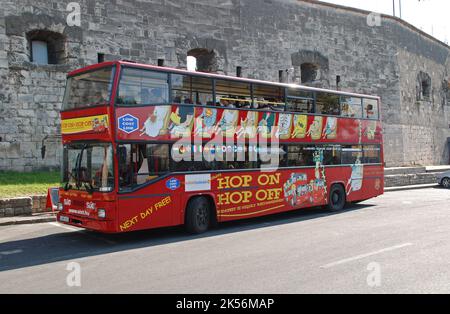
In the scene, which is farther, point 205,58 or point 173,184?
point 205,58

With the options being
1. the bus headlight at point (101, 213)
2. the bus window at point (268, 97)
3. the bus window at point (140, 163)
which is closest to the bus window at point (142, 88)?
the bus window at point (140, 163)

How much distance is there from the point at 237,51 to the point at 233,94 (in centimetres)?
1228

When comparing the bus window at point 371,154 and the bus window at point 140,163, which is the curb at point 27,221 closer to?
the bus window at point 140,163

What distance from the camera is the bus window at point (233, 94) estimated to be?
1143 centimetres

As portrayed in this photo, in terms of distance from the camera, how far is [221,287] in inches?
235

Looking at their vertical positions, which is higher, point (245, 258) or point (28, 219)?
point (28, 219)

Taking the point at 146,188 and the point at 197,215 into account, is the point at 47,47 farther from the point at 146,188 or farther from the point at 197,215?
the point at 197,215

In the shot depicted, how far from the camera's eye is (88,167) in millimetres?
9727

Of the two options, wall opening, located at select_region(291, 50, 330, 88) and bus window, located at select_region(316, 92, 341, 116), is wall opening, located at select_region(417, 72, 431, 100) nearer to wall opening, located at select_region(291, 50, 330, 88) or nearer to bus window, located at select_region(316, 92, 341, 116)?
wall opening, located at select_region(291, 50, 330, 88)

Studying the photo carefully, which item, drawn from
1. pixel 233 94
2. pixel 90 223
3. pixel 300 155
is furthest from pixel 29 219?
pixel 300 155

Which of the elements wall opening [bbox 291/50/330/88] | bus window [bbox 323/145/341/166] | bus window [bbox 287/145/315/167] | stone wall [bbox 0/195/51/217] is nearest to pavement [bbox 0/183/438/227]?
stone wall [bbox 0/195/51/217]

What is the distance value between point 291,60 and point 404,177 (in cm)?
886
